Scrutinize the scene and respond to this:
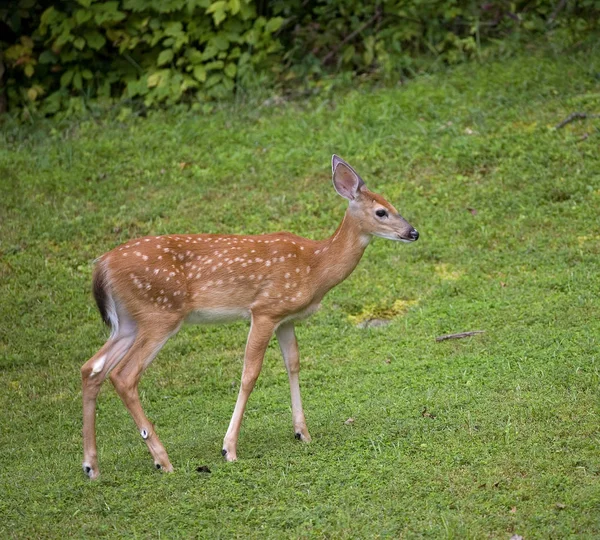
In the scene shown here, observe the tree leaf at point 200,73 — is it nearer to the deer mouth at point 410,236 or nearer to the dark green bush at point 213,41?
the dark green bush at point 213,41

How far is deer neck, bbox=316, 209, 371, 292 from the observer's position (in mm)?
6715

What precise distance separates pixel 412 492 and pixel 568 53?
7996 mm

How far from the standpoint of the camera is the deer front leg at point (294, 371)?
21.5 ft

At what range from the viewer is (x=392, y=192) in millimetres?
10562

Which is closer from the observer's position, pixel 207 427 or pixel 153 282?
pixel 153 282

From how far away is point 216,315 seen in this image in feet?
21.5

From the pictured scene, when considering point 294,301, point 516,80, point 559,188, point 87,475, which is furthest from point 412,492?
point 516,80

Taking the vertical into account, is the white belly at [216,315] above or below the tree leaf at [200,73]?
above

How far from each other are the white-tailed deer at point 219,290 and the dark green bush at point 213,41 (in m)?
6.13

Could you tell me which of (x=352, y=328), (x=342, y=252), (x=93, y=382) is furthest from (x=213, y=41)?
(x=93, y=382)

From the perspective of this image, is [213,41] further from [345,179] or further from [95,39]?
[345,179]

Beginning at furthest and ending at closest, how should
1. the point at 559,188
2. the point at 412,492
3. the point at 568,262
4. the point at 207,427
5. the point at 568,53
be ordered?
the point at 568,53 → the point at 559,188 → the point at 568,262 → the point at 207,427 → the point at 412,492

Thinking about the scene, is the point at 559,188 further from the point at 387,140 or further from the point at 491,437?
the point at 491,437

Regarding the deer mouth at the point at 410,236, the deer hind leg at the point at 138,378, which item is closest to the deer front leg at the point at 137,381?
the deer hind leg at the point at 138,378
